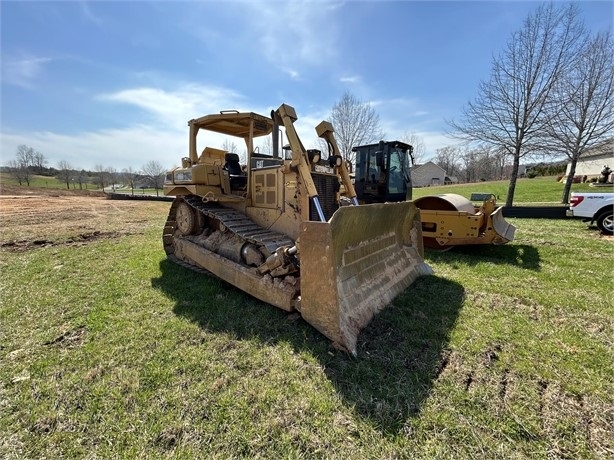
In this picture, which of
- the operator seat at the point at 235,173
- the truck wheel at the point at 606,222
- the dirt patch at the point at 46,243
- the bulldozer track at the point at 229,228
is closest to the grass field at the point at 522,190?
the truck wheel at the point at 606,222

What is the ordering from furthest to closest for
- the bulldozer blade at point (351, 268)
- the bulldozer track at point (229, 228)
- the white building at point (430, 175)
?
the white building at point (430, 175) < the bulldozer track at point (229, 228) < the bulldozer blade at point (351, 268)

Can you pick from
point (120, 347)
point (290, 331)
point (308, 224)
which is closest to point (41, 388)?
point (120, 347)

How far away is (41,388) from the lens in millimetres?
2549

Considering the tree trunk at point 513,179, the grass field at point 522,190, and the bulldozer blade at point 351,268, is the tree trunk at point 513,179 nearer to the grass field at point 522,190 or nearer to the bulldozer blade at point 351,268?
the grass field at point 522,190

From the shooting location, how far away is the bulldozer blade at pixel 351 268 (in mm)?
3066

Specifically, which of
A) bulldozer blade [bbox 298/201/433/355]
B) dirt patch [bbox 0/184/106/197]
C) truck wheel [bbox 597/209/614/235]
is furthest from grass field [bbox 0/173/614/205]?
bulldozer blade [bbox 298/201/433/355]

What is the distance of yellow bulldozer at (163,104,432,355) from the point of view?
10.4ft

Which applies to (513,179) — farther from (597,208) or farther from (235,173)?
(235,173)

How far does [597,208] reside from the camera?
28.9 ft

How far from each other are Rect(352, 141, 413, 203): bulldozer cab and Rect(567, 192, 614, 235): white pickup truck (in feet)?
16.1

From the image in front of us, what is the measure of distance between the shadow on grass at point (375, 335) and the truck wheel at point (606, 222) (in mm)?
6946

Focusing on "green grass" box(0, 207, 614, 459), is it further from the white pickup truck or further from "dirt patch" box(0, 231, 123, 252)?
the white pickup truck

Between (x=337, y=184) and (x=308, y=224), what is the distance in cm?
214

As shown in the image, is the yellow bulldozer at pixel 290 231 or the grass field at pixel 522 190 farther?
the grass field at pixel 522 190
